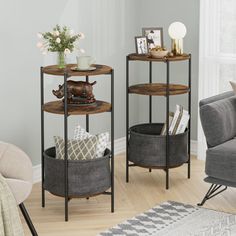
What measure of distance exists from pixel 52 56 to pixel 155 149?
1070 millimetres

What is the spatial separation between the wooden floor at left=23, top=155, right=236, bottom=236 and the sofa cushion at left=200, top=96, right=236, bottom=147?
0.47 meters

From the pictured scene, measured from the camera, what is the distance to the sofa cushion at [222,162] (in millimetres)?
4223

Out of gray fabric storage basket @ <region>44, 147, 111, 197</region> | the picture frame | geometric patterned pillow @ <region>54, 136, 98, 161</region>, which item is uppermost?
the picture frame

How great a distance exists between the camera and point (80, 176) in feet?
13.8

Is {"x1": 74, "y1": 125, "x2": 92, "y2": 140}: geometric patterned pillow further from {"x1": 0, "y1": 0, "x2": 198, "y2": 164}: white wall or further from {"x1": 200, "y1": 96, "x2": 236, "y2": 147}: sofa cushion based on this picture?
{"x1": 200, "y1": 96, "x2": 236, "y2": 147}: sofa cushion

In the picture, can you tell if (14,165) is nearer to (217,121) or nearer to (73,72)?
(73,72)

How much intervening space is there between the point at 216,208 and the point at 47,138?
1.46 metres

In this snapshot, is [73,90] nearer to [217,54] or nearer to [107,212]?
[107,212]

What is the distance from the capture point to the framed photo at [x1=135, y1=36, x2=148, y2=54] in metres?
4.99

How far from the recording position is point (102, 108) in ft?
13.9

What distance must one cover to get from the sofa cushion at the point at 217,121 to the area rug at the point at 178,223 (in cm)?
49

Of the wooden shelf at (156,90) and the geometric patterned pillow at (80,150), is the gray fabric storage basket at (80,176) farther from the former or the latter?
the wooden shelf at (156,90)

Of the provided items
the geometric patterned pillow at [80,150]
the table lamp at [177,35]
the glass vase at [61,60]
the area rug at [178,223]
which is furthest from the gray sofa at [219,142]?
the glass vase at [61,60]

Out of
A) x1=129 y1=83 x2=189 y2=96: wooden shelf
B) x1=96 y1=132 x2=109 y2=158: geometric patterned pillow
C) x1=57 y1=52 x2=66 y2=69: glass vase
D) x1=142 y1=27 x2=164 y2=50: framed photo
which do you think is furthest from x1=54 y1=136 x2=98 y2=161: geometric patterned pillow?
x1=142 y1=27 x2=164 y2=50: framed photo
